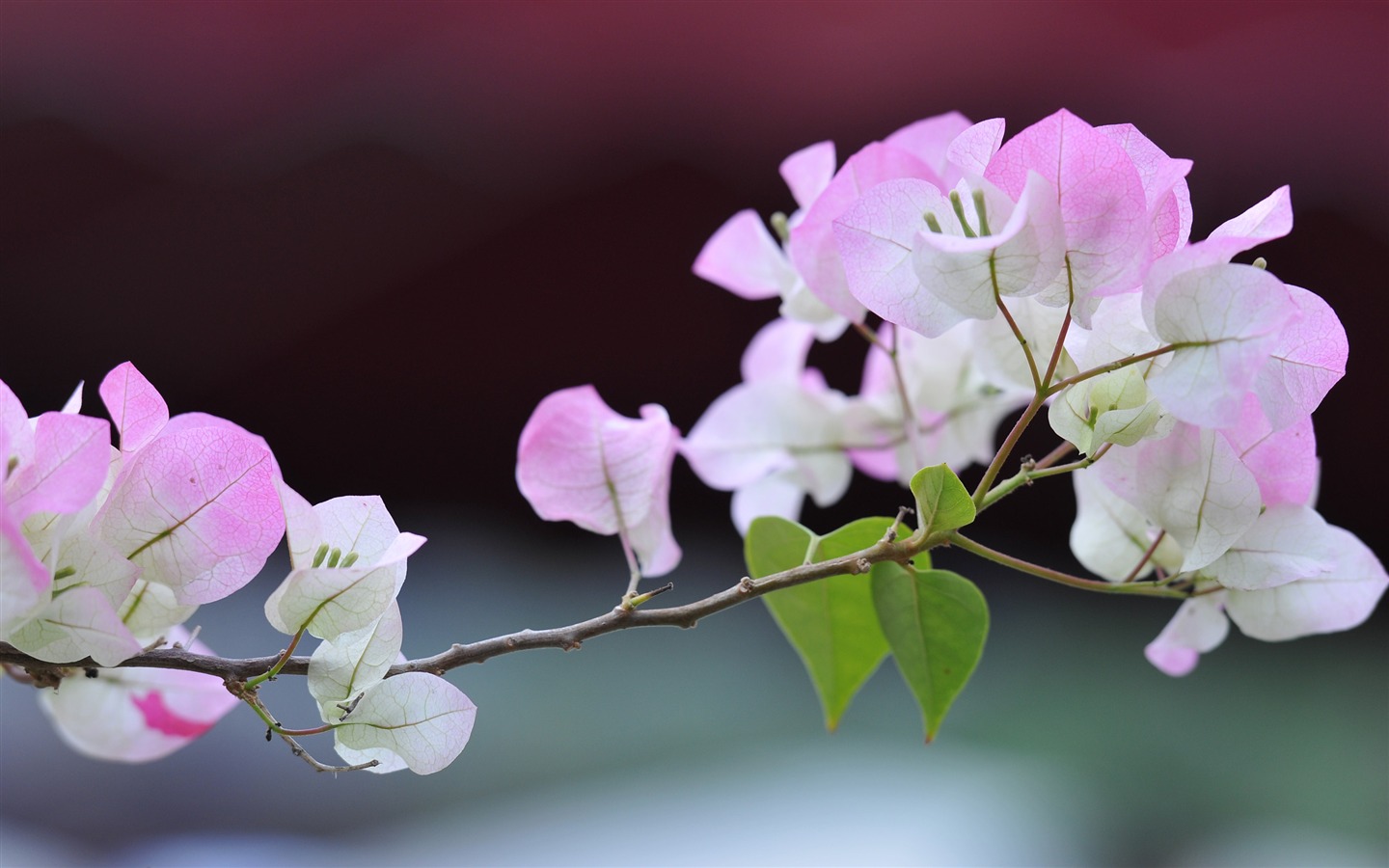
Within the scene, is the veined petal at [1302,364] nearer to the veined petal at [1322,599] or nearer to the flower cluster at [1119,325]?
the flower cluster at [1119,325]

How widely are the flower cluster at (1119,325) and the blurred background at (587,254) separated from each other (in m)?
1.04

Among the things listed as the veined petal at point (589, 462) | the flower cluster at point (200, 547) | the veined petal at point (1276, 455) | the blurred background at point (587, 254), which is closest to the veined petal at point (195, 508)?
the flower cluster at point (200, 547)

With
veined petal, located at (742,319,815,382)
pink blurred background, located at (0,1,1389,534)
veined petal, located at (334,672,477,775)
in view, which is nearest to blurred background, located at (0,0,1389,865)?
pink blurred background, located at (0,1,1389,534)

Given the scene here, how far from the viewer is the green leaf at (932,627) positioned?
0.40m

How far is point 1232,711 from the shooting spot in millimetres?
1552

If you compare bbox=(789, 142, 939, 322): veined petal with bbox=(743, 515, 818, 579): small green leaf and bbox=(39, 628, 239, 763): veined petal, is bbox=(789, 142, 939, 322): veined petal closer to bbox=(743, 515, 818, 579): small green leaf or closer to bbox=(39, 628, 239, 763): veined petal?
bbox=(743, 515, 818, 579): small green leaf

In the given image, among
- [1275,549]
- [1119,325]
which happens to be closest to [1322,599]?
[1275,549]

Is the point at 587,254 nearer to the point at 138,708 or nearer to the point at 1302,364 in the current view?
the point at 138,708

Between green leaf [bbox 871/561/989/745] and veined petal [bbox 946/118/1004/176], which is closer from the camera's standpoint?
veined petal [bbox 946/118/1004/176]

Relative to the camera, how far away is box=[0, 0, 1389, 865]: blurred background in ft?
4.90

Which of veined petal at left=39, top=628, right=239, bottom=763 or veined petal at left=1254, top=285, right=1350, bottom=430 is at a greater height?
veined petal at left=1254, top=285, right=1350, bottom=430

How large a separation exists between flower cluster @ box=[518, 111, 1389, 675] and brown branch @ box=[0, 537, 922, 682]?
6 cm

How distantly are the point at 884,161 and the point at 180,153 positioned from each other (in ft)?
5.12

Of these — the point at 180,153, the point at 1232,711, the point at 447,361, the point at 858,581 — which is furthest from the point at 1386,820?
the point at 180,153
